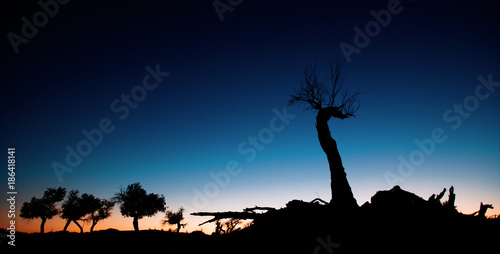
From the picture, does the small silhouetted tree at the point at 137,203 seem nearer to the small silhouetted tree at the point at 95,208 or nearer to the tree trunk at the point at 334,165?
the small silhouetted tree at the point at 95,208

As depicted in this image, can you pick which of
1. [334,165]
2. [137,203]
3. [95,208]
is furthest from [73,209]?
Answer: [334,165]

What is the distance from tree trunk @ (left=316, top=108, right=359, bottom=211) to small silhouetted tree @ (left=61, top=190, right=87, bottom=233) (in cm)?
4814

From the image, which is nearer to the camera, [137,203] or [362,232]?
[362,232]

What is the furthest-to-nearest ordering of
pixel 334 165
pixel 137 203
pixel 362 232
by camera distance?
pixel 137 203, pixel 334 165, pixel 362 232

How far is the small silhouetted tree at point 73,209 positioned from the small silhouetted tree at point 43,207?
224cm

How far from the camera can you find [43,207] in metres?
35.4

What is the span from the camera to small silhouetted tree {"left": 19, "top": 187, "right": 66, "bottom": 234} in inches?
1375

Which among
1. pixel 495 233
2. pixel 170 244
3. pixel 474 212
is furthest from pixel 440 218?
pixel 170 244

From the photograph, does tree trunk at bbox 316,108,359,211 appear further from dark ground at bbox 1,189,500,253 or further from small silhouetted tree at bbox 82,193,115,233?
small silhouetted tree at bbox 82,193,115,233

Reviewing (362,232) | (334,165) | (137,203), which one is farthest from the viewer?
(137,203)

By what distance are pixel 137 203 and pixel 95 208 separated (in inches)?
459

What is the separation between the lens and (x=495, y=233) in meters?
4.02

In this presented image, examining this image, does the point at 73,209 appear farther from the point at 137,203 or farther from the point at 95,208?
the point at 137,203

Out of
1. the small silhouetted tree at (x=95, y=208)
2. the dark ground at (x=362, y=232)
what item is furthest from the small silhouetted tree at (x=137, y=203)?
the dark ground at (x=362, y=232)
